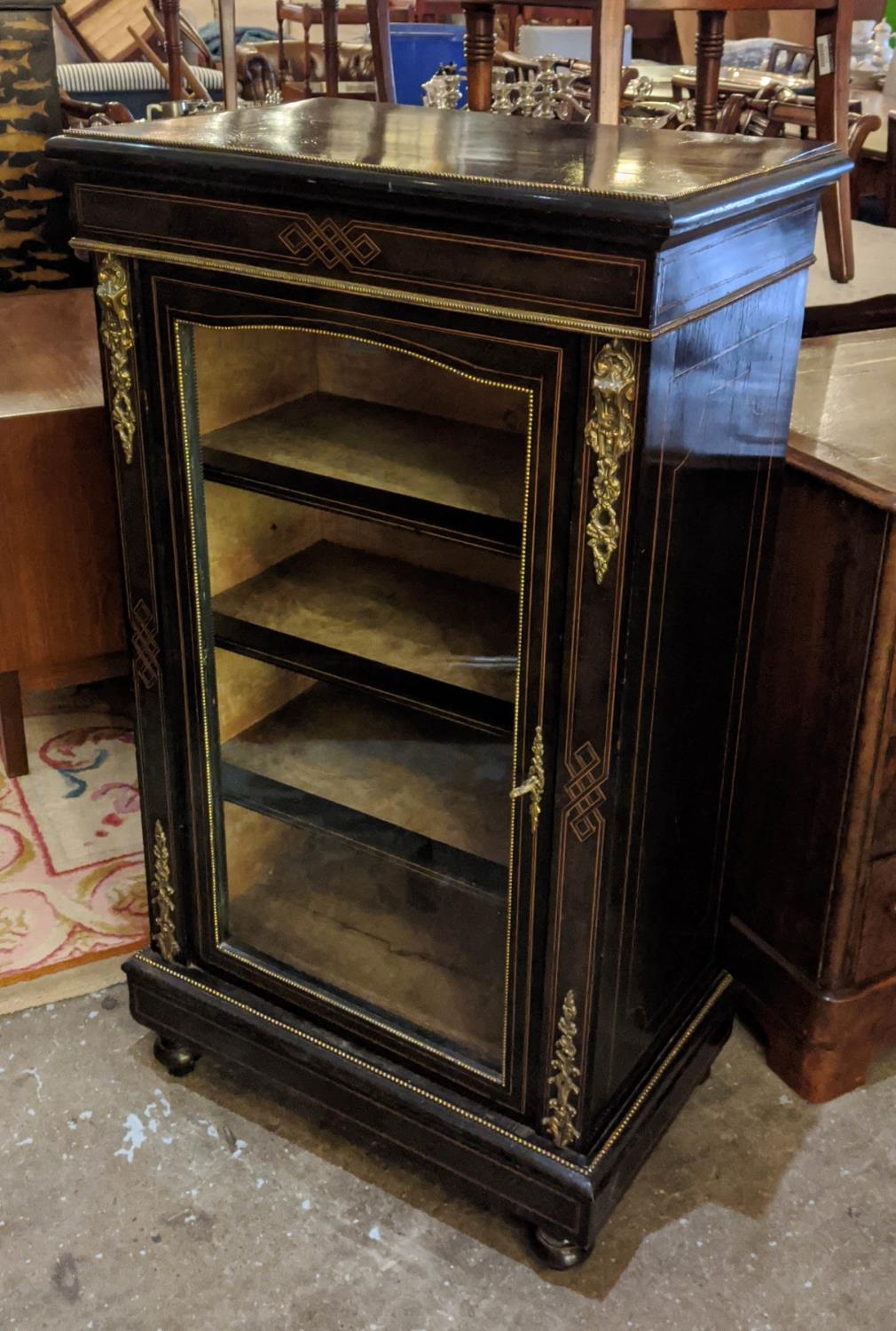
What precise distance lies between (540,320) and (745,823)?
2.66 feet

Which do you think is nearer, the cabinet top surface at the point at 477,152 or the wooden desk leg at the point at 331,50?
the cabinet top surface at the point at 477,152

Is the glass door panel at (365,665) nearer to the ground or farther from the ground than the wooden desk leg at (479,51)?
nearer to the ground

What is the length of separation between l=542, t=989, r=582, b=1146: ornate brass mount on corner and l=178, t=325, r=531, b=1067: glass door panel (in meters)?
0.07

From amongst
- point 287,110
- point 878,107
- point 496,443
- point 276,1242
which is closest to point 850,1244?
point 276,1242

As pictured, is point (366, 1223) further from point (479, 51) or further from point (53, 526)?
point (479, 51)

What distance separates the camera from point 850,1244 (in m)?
1.33

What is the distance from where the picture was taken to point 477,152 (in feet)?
3.49

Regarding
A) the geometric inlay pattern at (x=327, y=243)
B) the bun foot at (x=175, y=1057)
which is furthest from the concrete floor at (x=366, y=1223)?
the geometric inlay pattern at (x=327, y=243)

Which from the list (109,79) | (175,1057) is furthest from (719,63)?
(109,79)

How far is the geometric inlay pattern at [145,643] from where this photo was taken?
1.32m

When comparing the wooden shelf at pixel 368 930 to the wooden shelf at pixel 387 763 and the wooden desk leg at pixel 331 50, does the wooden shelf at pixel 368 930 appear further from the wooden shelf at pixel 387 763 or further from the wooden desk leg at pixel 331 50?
the wooden desk leg at pixel 331 50

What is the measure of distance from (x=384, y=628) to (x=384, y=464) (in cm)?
18

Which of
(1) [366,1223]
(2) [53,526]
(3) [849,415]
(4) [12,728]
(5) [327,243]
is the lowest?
(1) [366,1223]

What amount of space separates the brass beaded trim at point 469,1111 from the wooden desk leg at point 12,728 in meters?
0.68
